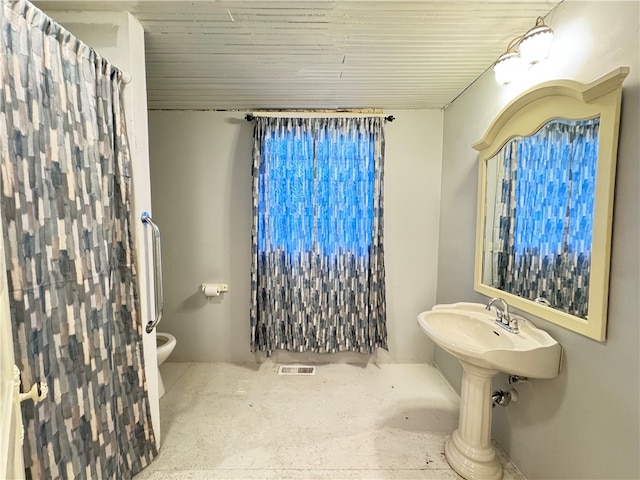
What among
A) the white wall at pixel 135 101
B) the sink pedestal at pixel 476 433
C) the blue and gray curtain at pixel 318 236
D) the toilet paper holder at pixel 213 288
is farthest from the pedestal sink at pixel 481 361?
the toilet paper holder at pixel 213 288

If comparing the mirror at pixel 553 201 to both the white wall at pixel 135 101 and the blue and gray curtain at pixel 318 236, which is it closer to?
the blue and gray curtain at pixel 318 236

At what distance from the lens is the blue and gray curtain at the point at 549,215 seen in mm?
1085

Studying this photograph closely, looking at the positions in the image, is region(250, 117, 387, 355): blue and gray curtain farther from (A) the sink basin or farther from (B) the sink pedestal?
(B) the sink pedestal

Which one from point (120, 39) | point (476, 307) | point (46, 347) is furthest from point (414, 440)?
point (120, 39)

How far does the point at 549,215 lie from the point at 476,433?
3.93ft

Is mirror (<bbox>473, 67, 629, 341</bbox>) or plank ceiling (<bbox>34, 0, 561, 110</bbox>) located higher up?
plank ceiling (<bbox>34, 0, 561, 110</bbox>)

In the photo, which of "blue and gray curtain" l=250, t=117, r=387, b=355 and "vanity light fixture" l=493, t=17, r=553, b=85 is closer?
"vanity light fixture" l=493, t=17, r=553, b=85

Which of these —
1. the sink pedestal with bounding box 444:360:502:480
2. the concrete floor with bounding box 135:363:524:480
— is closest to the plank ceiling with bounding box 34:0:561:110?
the sink pedestal with bounding box 444:360:502:480

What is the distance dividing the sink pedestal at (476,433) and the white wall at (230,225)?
1025 millimetres

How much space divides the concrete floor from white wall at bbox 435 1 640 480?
1.05ft

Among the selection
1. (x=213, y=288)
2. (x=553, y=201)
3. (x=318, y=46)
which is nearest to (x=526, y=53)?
(x=553, y=201)

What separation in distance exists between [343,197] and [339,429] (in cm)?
169

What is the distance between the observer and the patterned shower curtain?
856mm

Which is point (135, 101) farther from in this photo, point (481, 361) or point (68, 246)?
point (481, 361)
